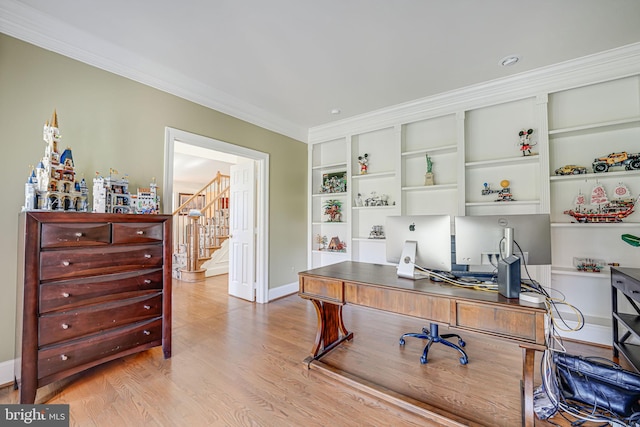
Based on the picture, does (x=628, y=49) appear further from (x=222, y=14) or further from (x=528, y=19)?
(x=222, y=14)

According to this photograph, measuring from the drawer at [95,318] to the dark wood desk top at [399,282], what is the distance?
1.39m

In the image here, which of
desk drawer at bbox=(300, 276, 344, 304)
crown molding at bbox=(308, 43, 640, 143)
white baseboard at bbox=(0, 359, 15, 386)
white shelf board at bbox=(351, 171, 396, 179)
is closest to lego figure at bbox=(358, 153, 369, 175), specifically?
white shelf board at bbox=(351, 171, 396, 179)

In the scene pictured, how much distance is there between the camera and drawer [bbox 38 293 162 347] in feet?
5.53

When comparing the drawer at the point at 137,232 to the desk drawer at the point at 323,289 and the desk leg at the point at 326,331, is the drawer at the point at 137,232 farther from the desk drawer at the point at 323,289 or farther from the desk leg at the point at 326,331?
the desk leg at the point at 326,331

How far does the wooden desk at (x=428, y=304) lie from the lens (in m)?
1.32

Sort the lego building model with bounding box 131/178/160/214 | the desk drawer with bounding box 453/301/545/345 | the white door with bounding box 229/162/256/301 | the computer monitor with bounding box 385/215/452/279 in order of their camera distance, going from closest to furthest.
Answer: the desk drawer with bounding box 453/301/545/345 → the computer monitor with bounding box 385/215/452/279 → the lego building model with bounding box 131/178/160/214 → the white door with bounding box 229/162/256/301

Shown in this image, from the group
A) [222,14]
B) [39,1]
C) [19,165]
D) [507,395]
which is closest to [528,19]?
[222,14]

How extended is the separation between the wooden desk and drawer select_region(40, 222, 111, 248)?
155 cm

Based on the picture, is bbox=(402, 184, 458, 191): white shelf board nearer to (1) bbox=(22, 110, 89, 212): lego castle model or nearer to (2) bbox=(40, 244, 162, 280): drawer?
(2) bbox=(40, 244, 162, 280): drawer

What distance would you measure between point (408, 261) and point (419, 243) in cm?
16

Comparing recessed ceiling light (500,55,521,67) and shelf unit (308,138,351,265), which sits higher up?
recessed ceiling light (500,55,521,67)

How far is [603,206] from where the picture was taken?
102 inches

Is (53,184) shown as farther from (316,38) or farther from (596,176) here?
(596,176)

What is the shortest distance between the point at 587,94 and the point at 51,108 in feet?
16.8
